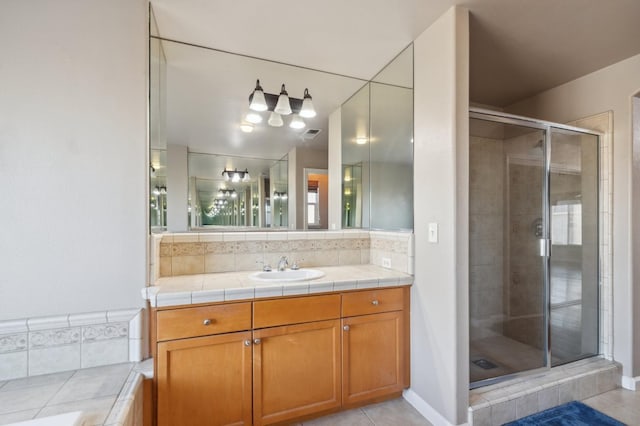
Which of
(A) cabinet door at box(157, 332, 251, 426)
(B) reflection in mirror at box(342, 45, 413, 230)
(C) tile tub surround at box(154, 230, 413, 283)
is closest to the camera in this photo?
(A) cabinet door at box(157, 332, 251, 426)

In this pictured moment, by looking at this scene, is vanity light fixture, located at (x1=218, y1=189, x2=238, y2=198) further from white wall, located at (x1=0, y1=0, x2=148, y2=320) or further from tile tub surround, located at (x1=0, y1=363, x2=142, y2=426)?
tile tub surround, located at (x1=0, y1=363, x2=142, y2=426)

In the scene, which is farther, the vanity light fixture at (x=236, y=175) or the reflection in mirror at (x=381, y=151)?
the vanity light fixture at (x=236, y=175)

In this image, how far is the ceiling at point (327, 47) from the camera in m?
1.60

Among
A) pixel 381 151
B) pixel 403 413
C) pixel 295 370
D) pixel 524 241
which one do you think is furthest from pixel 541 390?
pixel 381 151

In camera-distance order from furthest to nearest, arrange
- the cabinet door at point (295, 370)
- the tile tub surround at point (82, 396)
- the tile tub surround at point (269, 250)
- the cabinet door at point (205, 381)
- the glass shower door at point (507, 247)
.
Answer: the glass shower door at point (507, 247), the tile tub surround at point (269, 250), the cabinet door at point (295, 370), the cabinet door at point (205, 381), the tile tub surround at point (82, 396)

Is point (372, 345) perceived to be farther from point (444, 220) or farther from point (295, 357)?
point (444, 220)

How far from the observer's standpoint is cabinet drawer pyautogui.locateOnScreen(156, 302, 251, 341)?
138 cm

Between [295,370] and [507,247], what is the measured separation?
2207mm

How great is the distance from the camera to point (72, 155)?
1373 millimetres

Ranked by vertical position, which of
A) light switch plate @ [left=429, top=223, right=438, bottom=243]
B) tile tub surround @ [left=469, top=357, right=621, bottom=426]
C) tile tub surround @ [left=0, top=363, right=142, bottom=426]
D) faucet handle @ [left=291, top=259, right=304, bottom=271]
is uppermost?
light switch plate @ [left=429, top=223, right=438, bottom=243]

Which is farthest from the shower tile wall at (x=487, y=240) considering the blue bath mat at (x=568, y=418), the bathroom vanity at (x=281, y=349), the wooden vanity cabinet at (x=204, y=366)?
the wooden vanity cabinet at (x=204, y=366)

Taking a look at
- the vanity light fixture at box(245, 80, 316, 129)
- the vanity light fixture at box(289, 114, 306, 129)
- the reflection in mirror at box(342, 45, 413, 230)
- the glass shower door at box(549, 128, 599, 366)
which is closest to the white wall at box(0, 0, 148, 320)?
the vanity light fixture at box(245, 80, 316, 129)

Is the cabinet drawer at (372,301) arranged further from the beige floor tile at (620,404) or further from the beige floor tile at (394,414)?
the beige floor tile at (620,404)

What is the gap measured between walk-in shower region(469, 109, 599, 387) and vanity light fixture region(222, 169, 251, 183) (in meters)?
1.73
